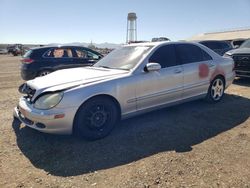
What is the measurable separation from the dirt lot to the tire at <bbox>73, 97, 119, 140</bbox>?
0.16m

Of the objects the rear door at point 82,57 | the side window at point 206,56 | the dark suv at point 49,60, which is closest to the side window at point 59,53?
the dark suv at point 49,60

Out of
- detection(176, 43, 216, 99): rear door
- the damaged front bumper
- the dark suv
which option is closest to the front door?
detection(176, 43, 216, 99): rear door

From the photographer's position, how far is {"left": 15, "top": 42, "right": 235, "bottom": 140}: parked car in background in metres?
3.88

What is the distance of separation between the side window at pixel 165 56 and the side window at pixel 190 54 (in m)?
0.19

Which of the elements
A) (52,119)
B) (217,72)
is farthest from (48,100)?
(217,72)

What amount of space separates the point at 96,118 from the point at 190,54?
2728mm

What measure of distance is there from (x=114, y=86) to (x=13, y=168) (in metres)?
1.94

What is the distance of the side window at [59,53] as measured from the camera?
888cm

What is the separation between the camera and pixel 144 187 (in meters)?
2.93

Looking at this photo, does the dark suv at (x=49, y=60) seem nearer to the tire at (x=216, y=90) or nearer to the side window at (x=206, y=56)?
the side window at (x=206, y=56)

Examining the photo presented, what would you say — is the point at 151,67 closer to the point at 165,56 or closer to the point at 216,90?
the point at 165,56

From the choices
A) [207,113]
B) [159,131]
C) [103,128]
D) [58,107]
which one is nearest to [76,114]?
[58,107]

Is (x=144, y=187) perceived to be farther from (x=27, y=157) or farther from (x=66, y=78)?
(x=66, y=78)

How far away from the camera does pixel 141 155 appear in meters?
3.70
